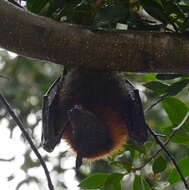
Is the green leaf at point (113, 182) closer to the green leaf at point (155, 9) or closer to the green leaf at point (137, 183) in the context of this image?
the green leaf at point (137, 183)

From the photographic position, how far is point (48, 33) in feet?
7.09

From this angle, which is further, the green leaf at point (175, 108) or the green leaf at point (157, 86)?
the green leaf at point (175, 108)

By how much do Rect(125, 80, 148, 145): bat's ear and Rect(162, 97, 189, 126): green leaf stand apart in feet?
0.49

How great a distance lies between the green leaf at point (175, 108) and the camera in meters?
3.06

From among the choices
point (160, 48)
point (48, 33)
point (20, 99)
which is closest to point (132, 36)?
point (160, 48)

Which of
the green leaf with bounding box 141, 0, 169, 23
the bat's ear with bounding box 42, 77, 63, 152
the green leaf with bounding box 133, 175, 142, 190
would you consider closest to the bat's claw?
the bat's ear with bounding box 42, 77, 63, 152

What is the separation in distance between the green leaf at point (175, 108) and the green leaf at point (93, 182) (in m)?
0.52

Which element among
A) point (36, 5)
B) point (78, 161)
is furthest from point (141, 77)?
point (36, 5)

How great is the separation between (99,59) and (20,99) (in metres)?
3.75

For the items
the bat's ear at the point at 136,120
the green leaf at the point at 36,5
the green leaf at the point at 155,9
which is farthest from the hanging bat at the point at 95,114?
the green leaf at the point at 155,9

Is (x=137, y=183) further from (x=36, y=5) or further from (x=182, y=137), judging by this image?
(x=36, y=5)

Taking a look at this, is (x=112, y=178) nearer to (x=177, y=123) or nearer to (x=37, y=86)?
(x=177, y=123)

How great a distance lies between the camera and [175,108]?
3078mm

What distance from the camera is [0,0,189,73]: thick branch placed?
2.15 meters
